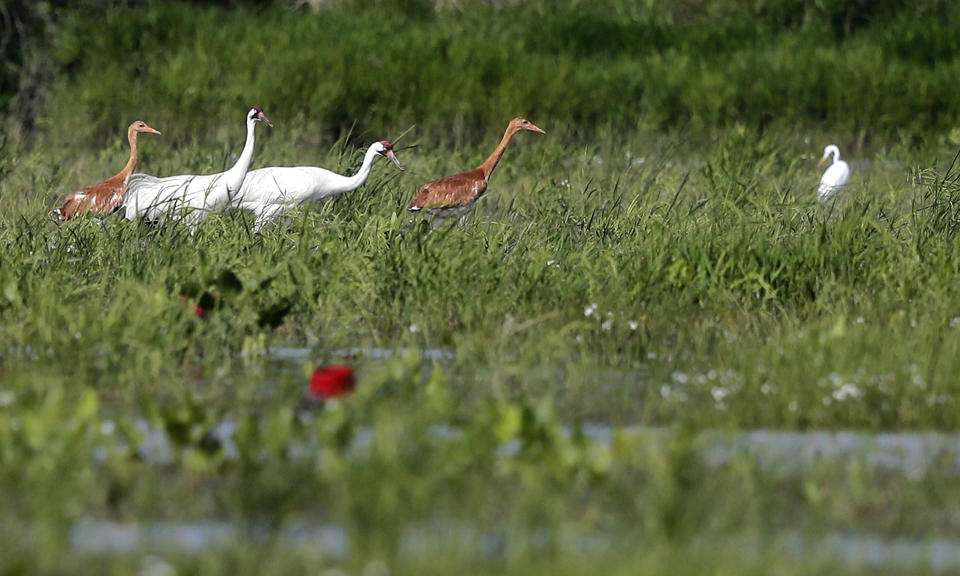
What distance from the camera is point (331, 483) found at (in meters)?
3.93

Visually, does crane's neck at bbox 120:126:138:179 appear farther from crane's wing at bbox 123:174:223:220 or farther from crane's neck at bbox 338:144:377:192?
crane's neck at bbox 338:144:377:192

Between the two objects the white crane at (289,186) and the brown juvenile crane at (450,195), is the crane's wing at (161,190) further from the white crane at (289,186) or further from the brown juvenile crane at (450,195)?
the brown juvenile crane at (450,195)

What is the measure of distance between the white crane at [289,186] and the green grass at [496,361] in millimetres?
157

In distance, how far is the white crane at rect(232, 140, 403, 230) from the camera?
8703 millimetres

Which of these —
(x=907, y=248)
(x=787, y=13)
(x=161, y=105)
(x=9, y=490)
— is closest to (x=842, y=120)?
(x=787, y=13)

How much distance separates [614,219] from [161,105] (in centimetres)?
745

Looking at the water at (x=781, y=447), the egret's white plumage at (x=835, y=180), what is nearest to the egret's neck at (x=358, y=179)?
the egret's white plumage at (x=835, y=180)

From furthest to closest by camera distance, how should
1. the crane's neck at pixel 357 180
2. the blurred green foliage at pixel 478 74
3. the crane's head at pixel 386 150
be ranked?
the blurred green foliage at pixel 478 74
the crane's head at pixel 386 150
the crane's neck at pixel 357 180

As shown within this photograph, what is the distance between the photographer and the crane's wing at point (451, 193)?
900cm

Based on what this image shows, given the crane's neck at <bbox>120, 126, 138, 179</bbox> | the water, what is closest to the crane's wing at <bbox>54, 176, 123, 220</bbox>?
the crane's neck at <bbox>120, 126, 138, 179</bbox>

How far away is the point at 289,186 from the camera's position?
344 inches

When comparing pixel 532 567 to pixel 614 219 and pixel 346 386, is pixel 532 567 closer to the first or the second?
pixel 346 386

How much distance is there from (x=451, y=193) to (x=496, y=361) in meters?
3.67

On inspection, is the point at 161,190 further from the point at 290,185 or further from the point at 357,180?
the point at 357,180
